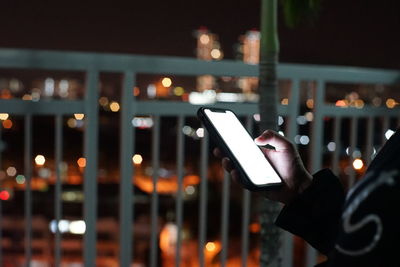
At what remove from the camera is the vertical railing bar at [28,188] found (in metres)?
2.50

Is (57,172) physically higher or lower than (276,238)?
higher

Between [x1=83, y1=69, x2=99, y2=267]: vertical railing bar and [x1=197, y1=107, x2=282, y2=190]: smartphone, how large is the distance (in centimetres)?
133

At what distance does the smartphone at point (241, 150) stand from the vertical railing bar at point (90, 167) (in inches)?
52.2

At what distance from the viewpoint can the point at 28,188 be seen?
102 inches

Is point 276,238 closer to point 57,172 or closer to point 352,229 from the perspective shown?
point 57,172

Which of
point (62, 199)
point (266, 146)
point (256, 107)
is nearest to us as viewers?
point (266, 146)

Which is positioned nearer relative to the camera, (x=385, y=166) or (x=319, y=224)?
(x=385, y=166)

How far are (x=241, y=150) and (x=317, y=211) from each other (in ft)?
0.66

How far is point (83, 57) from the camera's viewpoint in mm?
2518

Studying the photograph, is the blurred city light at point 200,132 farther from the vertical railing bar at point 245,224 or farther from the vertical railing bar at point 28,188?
the vertical railing bar at point 28,188

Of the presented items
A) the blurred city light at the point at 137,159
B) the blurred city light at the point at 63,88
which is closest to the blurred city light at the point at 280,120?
the blurred city light at the point at 137,159

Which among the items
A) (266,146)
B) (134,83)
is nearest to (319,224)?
(266,146)

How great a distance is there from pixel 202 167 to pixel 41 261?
3.23 feet

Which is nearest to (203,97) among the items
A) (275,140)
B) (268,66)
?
(268,66)
